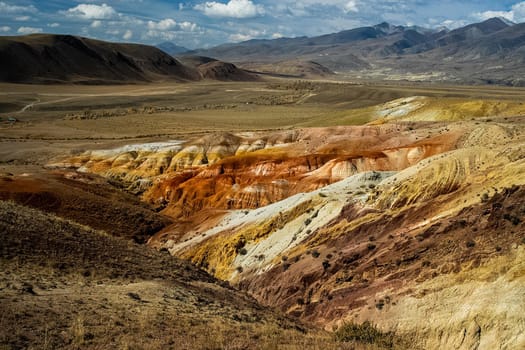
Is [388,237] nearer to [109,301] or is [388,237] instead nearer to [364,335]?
[364,335]

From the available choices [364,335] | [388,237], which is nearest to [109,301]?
[364,335]

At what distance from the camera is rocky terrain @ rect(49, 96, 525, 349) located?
574 inches

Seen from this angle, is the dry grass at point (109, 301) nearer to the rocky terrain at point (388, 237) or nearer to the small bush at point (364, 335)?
the small bush at point (364, 335)

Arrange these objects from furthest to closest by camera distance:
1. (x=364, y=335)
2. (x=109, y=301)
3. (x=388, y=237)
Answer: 1. (x=388, y=237)
2. (x=364, y=335)
3. (x=109, y=301)

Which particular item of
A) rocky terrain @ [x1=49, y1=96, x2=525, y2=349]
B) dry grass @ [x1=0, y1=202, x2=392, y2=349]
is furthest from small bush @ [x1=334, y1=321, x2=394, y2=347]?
rocky terrain @ [x1=49, y1=96, x2=525, y2=349]

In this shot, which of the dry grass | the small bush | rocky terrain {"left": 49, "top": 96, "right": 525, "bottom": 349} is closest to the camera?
the dry grass

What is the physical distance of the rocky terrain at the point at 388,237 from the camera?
1459 centimetres

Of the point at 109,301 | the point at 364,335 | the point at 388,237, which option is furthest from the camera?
the point at 388,237

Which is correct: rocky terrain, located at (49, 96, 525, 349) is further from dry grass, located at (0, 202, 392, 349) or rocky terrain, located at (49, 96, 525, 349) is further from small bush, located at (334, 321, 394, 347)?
dry grass, located at (0, 202, 392, 349)

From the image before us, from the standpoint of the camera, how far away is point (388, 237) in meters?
20.0

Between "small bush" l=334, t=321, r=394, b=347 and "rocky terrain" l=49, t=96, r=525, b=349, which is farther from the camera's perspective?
"rocky terrain" l=49, t=96, r=525, b=349

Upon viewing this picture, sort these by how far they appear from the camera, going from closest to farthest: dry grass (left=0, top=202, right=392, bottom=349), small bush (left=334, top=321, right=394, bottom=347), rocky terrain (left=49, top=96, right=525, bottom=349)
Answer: dry grass (left=0, top=202, right=392, bottom=349), small bush (left=334, top=321, right=394, bottom=347), rocky terrain (left=49, top=96, right=525, bottom=349)

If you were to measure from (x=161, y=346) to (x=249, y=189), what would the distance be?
29.7 meters

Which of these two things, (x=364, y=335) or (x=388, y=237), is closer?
(x=364, y=335)
